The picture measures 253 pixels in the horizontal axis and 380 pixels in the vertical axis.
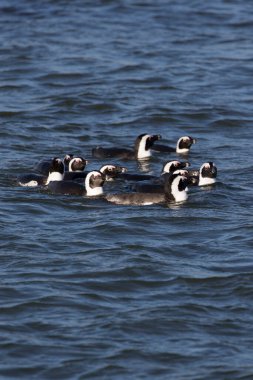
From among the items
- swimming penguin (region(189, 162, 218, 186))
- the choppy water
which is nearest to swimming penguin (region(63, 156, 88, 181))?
the choppy water

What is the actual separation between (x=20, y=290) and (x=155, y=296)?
1.47 m

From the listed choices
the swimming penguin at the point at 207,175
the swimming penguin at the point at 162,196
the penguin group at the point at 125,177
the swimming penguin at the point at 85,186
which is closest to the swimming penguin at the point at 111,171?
the penguin group at the point at 125,177

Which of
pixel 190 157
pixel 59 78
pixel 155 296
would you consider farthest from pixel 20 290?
pixel 59 78

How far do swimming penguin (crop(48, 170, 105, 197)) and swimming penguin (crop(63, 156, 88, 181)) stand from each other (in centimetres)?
61

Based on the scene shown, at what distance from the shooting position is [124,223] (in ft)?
50.0

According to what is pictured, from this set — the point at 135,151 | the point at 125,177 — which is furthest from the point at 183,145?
the point at 125,177

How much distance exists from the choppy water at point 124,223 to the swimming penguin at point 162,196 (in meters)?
0.20

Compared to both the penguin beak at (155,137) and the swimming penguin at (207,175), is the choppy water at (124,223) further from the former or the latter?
the penguin beak at (155,137)

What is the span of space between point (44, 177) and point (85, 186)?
0.88 metres

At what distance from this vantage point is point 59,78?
25.2 metres

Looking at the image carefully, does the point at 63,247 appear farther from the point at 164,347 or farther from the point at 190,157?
the point at 190,157

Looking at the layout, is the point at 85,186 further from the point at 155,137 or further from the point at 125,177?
the point at 155,137

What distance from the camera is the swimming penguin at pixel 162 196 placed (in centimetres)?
1612

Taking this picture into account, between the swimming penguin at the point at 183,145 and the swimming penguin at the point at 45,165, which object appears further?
the swimming penguin at the point at 183,145
